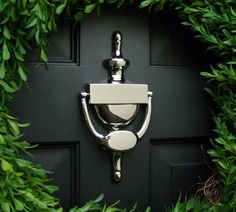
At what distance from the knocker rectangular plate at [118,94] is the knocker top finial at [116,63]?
0.07ft

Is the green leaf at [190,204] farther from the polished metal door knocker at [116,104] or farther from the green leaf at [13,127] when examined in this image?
the green leaf at [13,127]

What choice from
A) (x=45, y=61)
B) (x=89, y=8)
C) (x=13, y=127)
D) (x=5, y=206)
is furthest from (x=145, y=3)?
(x=5, y=206)

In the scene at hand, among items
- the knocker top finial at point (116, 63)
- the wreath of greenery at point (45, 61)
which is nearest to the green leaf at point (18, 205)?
the wreath of greenery at point (45, 61)

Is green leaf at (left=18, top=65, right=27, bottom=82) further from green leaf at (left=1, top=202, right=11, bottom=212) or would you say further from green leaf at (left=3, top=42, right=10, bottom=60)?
green leaf at (left=1, top=202, right=11, bottom=212)

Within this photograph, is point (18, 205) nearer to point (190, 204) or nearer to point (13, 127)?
point (13, 127)

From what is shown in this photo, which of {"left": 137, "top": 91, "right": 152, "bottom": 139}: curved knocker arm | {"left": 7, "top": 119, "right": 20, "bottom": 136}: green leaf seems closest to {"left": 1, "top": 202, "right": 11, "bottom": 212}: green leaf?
{"left": 7, "top": 119, "right": 20, "bottom": 136}: green leaf

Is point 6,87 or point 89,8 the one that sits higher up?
point 89,8

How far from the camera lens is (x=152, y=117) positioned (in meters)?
1.04

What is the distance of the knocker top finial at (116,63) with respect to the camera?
3.26 ft

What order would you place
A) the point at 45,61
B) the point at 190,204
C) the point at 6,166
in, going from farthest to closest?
the point at 190,204, the point at 45,61, the point at 6,166

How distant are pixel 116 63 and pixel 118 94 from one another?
2.6 inches

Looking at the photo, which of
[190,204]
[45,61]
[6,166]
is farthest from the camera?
Result: [190,204]

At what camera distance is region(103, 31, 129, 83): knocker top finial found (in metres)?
0.99

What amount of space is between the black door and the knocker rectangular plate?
1.0 inches
